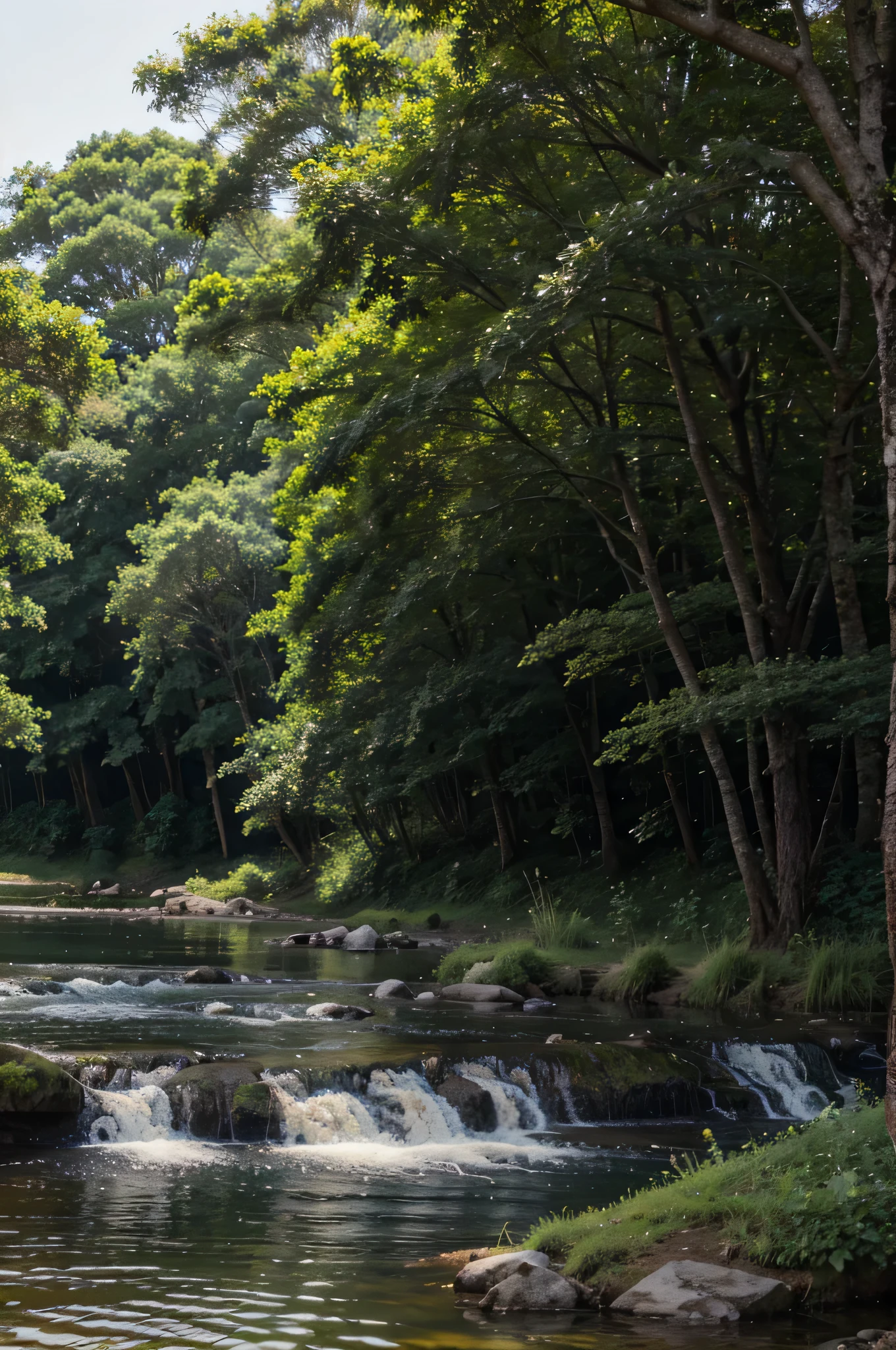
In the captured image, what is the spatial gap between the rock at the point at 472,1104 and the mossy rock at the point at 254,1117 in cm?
144

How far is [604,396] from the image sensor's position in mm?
17453

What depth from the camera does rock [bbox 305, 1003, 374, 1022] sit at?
1296 cm

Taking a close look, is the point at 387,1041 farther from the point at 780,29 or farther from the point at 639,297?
the point at 780,29

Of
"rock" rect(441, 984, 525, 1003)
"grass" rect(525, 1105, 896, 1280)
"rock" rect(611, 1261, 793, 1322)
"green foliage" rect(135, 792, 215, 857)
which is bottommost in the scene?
"rock" rect(441, 984, 525, 1003)

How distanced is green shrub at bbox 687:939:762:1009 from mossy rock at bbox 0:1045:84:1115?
7569 mm

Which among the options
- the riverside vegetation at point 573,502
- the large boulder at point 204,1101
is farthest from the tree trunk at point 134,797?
the large boulder at point 204,1101

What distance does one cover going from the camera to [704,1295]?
4961 millimetres

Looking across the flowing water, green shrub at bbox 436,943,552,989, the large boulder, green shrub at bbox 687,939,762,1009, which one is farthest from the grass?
green shrub at bbox 436,943,552,989

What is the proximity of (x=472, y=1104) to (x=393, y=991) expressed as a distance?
18.0 feet

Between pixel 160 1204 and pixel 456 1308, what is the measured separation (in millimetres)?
2548

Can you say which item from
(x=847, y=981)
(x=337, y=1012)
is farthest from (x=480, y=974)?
(x=847, y=981)

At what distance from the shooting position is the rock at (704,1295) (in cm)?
488

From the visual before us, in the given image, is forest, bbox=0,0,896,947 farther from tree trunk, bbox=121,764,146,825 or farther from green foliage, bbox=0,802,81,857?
green foliage, bbox=0,802,81,857

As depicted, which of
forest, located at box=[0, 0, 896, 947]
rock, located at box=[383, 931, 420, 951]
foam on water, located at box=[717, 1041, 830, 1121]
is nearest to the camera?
foam on water, located at box=[717, 1041, 830, 1121]
